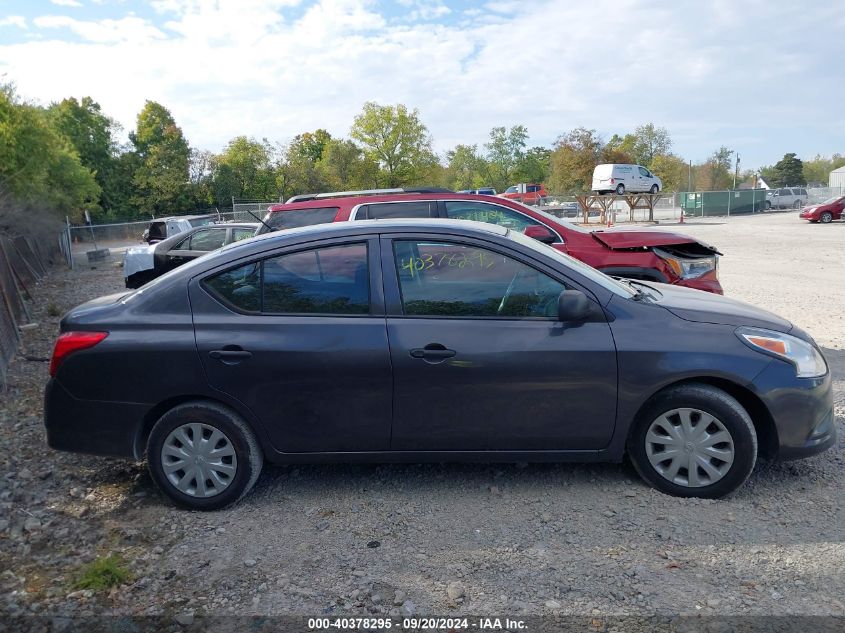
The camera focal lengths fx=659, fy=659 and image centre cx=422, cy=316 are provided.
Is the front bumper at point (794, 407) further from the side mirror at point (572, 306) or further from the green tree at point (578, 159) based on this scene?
the green tree at point (578, 159)

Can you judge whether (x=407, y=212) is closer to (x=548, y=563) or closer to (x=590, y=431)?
(x=590, y=431)

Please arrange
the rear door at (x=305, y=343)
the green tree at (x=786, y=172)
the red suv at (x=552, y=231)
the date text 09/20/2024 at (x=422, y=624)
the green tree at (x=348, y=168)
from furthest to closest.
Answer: the green tree at (x=786, y=172) < the green tree at (x=348, y=168) < the red suv at (x=552, y=231) < the rear door at (x=305, y=343) < the date text 09/20/2024 at (x=422, y=624)

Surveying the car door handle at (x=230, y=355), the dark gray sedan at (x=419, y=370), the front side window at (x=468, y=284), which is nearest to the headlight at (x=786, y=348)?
the dark gray sedan at (x=419, y=370)

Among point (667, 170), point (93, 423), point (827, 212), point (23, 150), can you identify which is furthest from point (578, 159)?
point (93, 423)

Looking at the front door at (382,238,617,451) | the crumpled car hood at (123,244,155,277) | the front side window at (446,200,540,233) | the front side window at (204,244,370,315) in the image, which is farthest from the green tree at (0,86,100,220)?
the front door at (382,238,617,451)

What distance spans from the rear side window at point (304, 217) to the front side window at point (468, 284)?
4037 millimetres

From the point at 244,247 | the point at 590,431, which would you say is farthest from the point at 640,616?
the point at 244,247

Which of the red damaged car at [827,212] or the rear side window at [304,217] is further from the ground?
the rear side window at [304,217]

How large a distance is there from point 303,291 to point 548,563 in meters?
2.13

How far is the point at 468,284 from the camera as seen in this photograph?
4113 millimetres

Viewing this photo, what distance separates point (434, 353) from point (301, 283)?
3.16 feet

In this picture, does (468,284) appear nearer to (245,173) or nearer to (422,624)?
(422,624)

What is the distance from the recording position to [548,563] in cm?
339

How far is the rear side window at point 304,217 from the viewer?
7.98 metres
